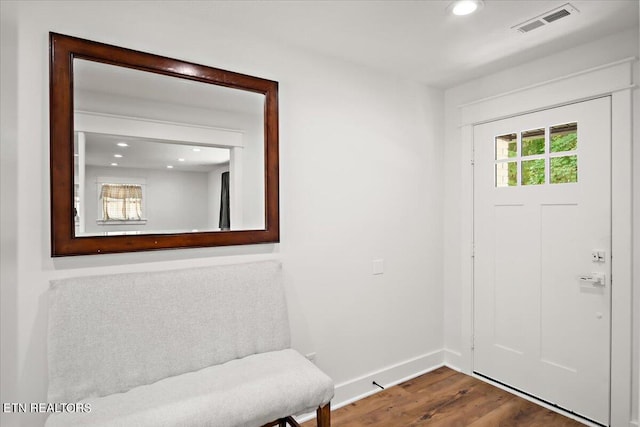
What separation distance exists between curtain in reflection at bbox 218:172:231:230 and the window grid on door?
209 centimetres

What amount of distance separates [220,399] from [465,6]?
2.26 m

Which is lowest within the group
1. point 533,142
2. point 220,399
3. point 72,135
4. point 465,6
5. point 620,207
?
point 220,399

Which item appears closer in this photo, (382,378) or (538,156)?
(538,156)

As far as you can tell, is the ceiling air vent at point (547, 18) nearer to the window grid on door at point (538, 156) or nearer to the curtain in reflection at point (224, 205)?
the window grid on door at point (538, 156)

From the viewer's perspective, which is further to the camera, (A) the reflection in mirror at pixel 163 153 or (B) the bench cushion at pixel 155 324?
(A) the reflection in mirror at pixel 163 153

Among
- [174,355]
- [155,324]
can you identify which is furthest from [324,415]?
[155,324]

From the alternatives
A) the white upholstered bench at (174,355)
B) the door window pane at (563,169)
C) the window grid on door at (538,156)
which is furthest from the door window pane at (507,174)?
the white upholstered bench at (174,355)

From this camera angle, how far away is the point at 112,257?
181 cm

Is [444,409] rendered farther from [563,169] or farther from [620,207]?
[563,169]

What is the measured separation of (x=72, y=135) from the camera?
5.57ft

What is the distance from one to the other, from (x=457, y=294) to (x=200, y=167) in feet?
7.81

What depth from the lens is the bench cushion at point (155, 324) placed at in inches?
63.1

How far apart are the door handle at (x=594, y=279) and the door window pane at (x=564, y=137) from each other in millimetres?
840

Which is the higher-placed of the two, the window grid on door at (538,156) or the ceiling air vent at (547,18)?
the ceiling air vent at (547,18)
